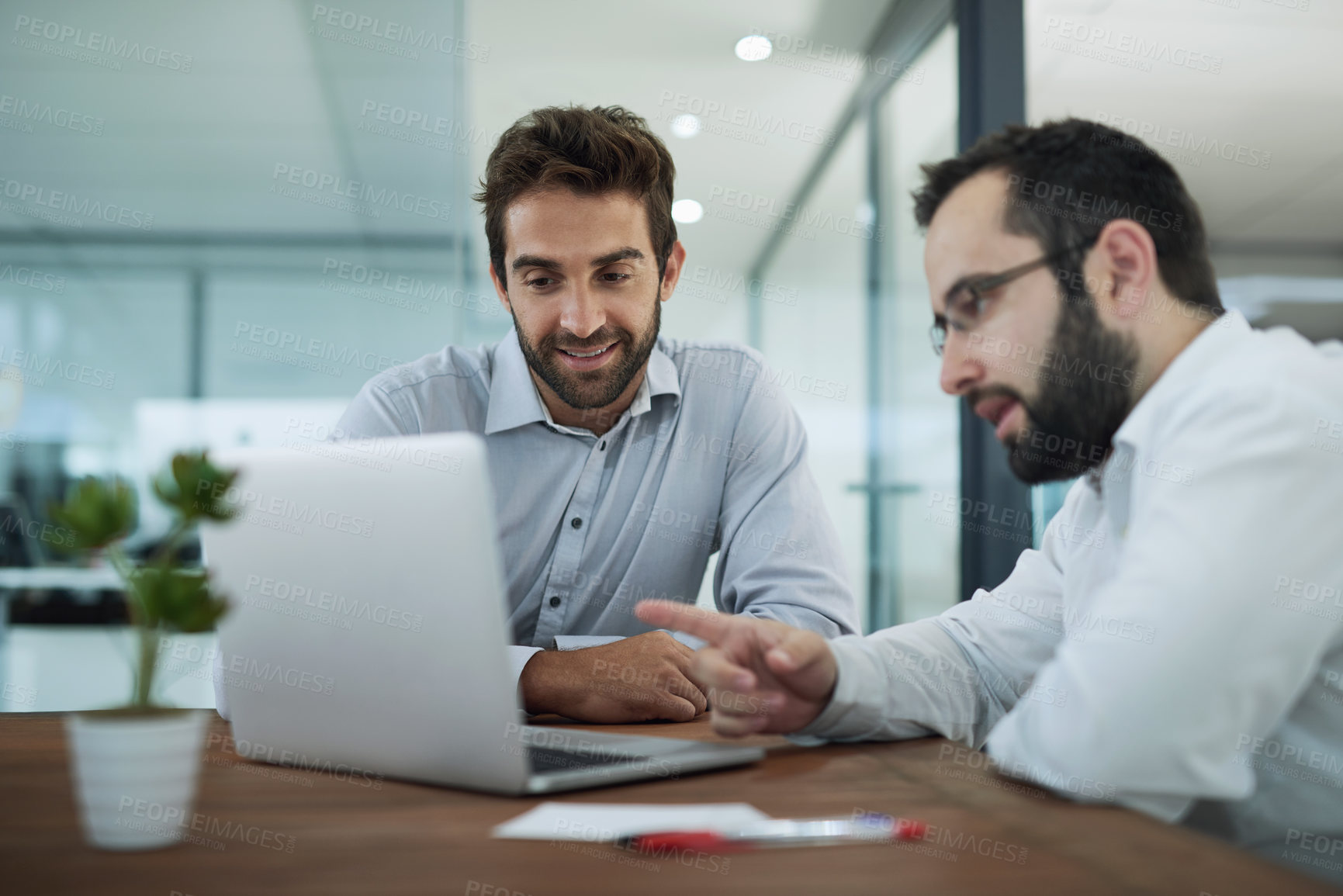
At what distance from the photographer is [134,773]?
64 cm

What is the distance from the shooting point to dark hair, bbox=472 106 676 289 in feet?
5.89

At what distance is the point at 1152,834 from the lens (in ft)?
2.26

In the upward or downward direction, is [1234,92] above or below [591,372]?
above

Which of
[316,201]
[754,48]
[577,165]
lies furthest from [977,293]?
[754,48]

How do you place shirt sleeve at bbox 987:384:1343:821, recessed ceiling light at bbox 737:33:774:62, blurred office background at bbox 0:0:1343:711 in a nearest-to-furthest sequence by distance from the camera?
shirt sleeve at bbox 987:384:1343:821, blurred office background at bbox 0:0:1343:711, recessed ceiling light at bbox 737:33:774:62

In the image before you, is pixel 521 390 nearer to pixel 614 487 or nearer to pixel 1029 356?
pixel 614 487

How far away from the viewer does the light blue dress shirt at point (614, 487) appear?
177cm

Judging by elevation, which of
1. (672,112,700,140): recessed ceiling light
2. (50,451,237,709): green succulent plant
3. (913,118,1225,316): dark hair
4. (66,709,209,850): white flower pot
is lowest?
(66,709,209,850): white flower pot

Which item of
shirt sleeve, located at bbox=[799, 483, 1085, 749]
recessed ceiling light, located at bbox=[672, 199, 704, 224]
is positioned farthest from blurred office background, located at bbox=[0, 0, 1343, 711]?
shirt sleeve, located at bbox=[799, 483, 1085, 749]

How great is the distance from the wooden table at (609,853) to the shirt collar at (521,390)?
101 cm

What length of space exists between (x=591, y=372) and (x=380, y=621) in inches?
41.9

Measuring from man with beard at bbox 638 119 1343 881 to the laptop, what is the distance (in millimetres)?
233

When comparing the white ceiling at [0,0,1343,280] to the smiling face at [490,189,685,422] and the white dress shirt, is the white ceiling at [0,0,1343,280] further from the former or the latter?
the white dress shirt

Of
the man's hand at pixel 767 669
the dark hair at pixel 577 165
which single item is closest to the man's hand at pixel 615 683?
the man's hand at pixel 767 669
